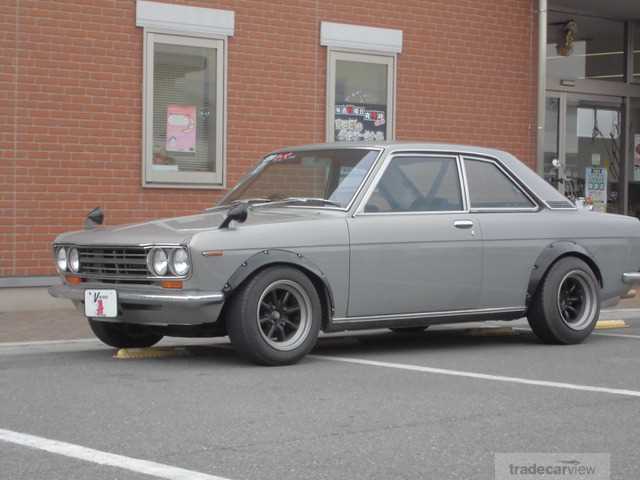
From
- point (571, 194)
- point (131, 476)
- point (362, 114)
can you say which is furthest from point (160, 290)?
point (571, 194)

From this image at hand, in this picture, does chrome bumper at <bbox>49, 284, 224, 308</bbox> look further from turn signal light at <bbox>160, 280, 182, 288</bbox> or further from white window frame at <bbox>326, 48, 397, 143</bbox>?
white window frame at <bbox>326, 48, 397, 143</bbox>

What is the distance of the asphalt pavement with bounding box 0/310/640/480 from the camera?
5066 mm

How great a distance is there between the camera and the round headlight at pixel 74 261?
8484 mm

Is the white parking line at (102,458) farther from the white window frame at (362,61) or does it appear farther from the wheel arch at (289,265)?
the white window frame at (362,61)

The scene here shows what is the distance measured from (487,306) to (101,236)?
298cm

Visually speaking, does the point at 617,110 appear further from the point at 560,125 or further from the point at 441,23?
the point at 441,23

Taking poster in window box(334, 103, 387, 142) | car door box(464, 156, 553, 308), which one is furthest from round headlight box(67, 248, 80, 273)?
poster in window box(334, 103, 387, 142)

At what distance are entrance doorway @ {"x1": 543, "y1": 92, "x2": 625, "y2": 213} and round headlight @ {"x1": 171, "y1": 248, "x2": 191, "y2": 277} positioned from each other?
10.8m

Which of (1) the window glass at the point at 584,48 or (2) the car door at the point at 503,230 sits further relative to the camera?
(1) the window glass at the point at 584,48

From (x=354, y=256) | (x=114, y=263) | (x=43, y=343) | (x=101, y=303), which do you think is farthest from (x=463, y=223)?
(x=43, y=343)

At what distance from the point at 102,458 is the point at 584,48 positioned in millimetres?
14874

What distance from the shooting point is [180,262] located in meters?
7.79

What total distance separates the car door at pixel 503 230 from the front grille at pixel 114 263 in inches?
107

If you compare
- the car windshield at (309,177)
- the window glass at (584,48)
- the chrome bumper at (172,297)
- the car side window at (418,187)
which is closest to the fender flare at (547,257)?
the car side window at (418,187)
